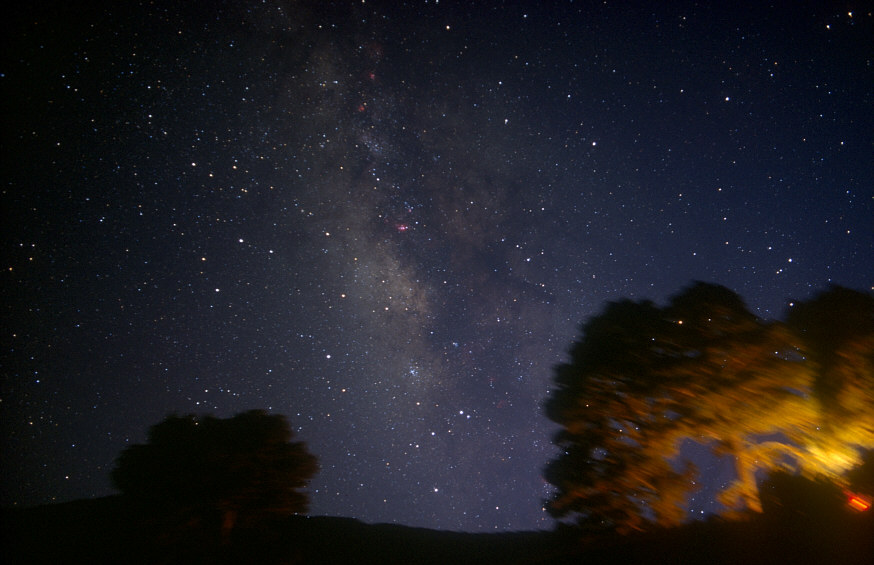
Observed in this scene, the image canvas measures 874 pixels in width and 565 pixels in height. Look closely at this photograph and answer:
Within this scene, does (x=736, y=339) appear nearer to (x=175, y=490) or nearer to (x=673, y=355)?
(x=673, y=355)

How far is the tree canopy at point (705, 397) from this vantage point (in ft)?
31.8

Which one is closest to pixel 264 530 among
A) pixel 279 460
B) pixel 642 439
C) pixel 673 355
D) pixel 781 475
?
pixel 279 460

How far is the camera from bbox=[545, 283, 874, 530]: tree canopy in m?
9.68

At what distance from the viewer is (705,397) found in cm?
1053

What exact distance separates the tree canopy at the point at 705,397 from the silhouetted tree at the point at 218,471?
359 inches

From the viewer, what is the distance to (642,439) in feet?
36.4

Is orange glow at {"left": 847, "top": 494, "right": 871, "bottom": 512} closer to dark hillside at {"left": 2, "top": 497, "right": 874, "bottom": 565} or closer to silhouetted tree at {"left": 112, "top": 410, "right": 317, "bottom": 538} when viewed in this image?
dark hillside at {"left": 2, "top": 497, "right": 874, "bottom": 565}

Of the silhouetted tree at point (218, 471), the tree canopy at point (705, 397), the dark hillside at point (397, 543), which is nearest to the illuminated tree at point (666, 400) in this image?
the tree canopy at point (705, 397)

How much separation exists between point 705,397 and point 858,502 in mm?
4484

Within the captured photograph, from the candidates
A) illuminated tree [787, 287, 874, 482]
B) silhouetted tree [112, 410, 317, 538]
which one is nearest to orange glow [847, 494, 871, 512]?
illuminated tree [787, 287, 874, 482]

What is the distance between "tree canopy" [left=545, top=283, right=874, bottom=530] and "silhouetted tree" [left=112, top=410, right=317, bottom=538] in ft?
29.9

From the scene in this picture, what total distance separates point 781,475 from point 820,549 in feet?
17.5

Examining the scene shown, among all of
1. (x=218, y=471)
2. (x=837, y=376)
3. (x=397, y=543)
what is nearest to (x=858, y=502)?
(x=837, y=376)

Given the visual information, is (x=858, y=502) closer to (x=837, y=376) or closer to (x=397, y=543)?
(x=837, y=376)
